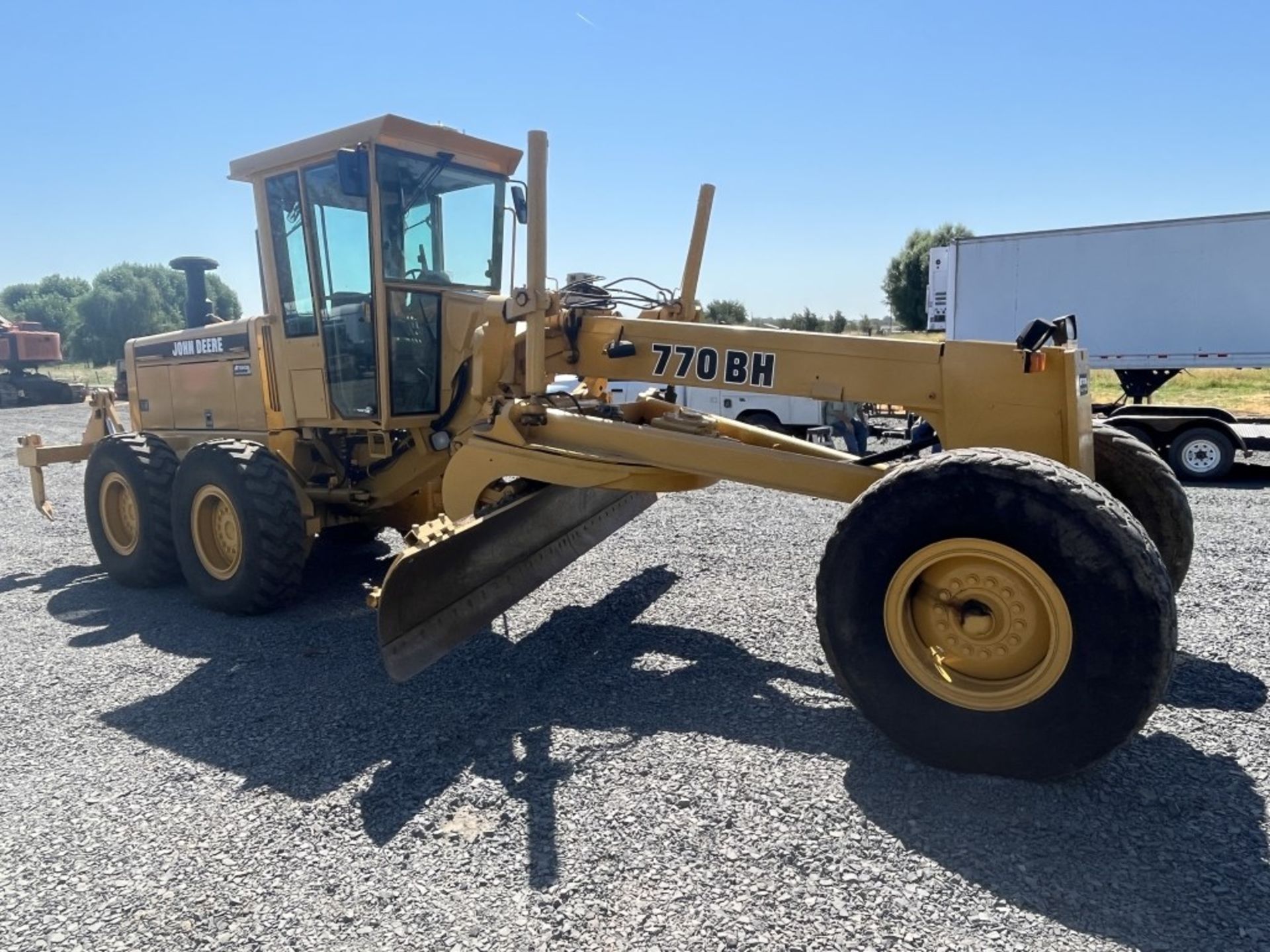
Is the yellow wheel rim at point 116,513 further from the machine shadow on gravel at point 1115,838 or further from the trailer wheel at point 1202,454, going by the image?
the trailer wheel at point 1202,454

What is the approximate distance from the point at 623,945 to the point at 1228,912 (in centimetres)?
175

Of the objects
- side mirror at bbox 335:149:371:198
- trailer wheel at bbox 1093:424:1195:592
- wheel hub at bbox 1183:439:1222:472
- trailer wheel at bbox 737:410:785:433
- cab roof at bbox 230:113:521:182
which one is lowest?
wheel hub at bbox 1183:439:1222:472

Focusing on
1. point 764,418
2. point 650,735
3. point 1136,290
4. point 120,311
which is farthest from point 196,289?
point 120,311

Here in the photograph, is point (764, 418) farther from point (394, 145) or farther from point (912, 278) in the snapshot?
point (912, 278)

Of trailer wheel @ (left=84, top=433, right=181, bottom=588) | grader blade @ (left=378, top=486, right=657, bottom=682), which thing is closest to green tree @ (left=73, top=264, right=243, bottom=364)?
trailer wheel @ (left=84, top=433, right=181, bottom=588)

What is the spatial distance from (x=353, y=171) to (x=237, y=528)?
2.43 m

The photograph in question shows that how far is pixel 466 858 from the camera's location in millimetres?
2955

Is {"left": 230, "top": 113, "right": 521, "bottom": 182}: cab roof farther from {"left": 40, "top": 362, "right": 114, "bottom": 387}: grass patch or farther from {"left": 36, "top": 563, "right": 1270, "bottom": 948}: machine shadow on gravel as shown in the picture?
{"left": 40, "top": 362, "right": 114, "bottom": 387}: grass patch

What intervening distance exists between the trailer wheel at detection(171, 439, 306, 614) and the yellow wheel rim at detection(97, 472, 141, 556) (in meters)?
1.12

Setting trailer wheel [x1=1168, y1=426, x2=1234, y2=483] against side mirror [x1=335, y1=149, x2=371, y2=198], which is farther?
trailer wheel [x1=1168, y1=426, x2=1234, y2=483]

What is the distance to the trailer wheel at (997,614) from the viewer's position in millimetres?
2951

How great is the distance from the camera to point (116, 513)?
7.04m

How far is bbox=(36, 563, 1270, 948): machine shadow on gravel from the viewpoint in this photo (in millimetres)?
2693

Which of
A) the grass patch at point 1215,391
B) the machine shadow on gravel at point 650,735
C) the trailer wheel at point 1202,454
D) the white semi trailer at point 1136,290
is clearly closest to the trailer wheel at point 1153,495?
the machine shadow on gravel at point 650,735
